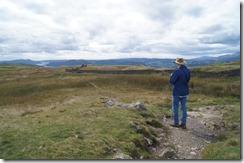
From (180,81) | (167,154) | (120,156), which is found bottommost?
(167,154)

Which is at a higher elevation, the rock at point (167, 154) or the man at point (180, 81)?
the man at point (180, 81)

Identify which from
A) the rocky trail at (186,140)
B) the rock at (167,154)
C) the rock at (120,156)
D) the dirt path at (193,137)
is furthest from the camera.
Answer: the dirt path at (193,137)

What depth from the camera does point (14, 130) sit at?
1263cm

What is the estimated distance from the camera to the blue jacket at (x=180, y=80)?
43.0 ft

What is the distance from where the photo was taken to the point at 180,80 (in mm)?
13219

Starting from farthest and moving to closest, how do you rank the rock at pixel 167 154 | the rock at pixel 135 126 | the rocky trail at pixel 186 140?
the rock at pixel 135 126 → the rocky trail at pixel 186 140 → the rock at pixel 167 154

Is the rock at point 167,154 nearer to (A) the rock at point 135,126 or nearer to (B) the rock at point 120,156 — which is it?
(B) the rock at point 120,156

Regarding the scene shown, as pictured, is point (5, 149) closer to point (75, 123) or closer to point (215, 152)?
point (75, 123)

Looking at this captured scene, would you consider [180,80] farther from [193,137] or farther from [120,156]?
[120,156]

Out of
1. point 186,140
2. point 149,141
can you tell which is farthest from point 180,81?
point 149,141

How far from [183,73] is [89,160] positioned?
6609 millimetres

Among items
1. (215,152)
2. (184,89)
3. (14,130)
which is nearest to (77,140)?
(14,130)

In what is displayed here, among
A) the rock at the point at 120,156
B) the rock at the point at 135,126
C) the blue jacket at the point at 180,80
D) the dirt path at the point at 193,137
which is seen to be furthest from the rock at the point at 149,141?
the blue jacket at the point at 180,80

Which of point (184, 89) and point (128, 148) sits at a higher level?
point (184, 89)
